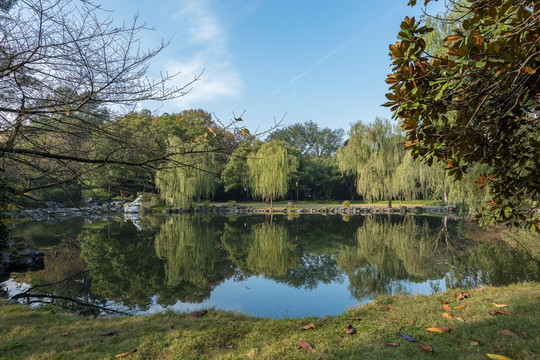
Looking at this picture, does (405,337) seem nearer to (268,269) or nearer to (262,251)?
(268,269)

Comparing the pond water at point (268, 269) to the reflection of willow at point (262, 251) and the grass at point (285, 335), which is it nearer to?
the reflection of willow at point (262, 251)

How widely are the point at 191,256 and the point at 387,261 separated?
17.9 feet

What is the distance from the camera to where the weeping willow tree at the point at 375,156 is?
65.1 ft

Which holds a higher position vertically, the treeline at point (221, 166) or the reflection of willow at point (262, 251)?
the treeline at point (221, 166)

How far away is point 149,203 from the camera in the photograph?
23.0m

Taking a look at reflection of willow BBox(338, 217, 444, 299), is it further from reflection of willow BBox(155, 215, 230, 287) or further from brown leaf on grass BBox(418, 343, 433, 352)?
brown leaf on grass BBox(418, 343, 433, 352)

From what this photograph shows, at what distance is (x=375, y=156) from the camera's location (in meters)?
20.0

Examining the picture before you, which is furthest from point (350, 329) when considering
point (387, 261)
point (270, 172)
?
point (270, 172)

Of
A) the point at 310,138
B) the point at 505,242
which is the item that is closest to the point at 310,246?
the point at 505,242

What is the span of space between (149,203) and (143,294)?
18.6m

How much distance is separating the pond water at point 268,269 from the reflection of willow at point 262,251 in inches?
1.2

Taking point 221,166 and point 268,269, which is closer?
point 221,166

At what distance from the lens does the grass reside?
2.18 metres

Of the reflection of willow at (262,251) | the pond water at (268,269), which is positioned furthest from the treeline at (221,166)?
the reflection of willow at (262,251)
